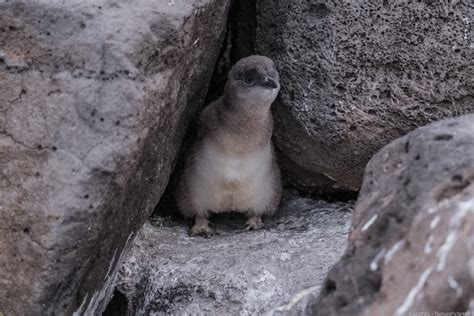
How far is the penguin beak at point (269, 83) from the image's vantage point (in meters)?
4.40

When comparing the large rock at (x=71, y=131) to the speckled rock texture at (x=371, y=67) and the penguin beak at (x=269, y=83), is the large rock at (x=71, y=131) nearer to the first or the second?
the penguin beak at (x=269, y=83)

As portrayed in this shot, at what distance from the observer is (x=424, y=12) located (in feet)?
14.4

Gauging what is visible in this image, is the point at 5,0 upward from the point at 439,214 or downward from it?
upward

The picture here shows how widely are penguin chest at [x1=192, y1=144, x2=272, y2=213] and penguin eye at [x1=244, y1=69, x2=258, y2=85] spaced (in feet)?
1.39

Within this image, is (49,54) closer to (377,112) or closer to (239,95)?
(239,95)

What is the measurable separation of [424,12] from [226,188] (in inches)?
56.1

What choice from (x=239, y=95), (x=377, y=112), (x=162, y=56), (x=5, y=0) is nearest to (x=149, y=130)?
(x=162, y=56)

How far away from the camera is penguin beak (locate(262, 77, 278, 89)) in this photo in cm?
440

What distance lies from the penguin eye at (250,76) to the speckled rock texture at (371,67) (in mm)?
224

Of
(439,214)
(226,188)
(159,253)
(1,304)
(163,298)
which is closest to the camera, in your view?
(439,214)

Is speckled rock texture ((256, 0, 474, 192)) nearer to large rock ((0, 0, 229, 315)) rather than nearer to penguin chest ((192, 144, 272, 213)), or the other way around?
penguin chest ((192, 144, 272, 213))

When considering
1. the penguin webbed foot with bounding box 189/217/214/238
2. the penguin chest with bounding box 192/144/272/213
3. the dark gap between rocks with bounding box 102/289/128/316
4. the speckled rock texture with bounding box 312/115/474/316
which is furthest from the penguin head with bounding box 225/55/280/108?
the speckled rock texture with bounding box 312/115/474/316

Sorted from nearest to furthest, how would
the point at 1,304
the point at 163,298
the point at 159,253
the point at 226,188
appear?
the point at 1,304
the point at 163,298
the point at 159,253
the point at 226,188

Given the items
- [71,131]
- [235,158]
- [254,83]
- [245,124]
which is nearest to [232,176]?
[235,158]
